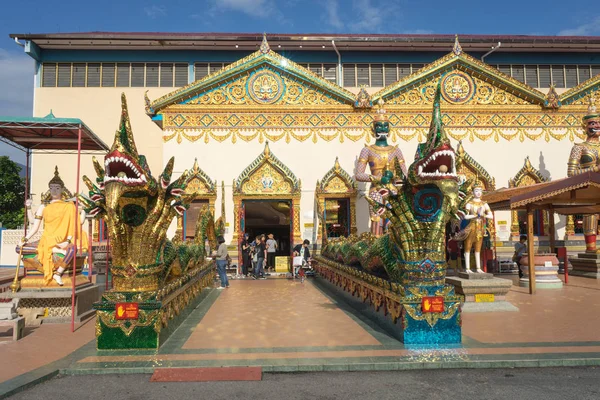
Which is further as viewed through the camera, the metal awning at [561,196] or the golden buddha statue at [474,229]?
the metal awning at [561,196]

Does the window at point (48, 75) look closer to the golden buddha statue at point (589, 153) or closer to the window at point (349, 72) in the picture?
the window at point (349, 72)

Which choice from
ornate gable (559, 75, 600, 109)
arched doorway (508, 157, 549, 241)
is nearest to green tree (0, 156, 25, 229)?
arched doorway (508, 157, 549, 241)

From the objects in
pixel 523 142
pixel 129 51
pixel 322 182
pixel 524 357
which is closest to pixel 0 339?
pixel 524 357

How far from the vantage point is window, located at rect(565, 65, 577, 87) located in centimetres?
2106

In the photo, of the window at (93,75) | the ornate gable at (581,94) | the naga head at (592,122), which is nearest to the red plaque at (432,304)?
the naga head at (592,122)

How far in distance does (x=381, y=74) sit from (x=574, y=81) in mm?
9357

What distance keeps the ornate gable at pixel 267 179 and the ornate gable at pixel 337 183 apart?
0.86 metres

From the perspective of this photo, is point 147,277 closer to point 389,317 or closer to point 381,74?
point 389,317

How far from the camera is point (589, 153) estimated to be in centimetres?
1347

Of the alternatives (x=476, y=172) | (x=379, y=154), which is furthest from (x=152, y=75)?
(x=476, y=172)

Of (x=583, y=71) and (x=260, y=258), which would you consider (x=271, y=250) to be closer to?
(x=260, y=258)

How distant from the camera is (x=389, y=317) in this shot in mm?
6215

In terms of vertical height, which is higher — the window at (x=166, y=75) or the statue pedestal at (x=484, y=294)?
the window at (x=166, y=75)

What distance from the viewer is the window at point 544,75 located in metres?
21.1
